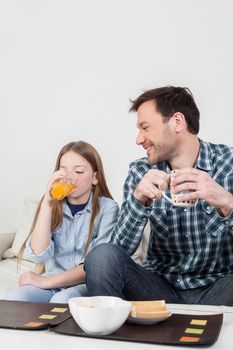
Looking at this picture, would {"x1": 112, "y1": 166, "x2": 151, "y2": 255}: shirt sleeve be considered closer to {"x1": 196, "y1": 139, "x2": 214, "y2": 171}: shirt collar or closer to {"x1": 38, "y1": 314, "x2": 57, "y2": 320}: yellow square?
{"x1": 196, "y1": 139, "x2": 214, "y2": 171}: shirt collar

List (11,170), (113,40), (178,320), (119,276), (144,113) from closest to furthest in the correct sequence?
1. (178,320)
2. (119,276)
3. (144,113)
4. (113,40)
5. (11,170)

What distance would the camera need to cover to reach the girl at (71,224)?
6.15 feet

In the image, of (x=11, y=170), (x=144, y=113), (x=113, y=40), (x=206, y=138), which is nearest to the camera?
(x=144, y=113)

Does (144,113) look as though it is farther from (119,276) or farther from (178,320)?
(178,320)

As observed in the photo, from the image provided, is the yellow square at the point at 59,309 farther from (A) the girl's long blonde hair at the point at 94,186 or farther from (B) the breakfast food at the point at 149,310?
(A) the girl's long blonde hair at the point at 94,186

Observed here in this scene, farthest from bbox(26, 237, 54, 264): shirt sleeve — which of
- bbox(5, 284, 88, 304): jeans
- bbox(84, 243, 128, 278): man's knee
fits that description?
bbox(84, 243, 128, 278): man's knee

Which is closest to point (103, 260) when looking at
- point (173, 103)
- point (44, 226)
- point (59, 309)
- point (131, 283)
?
point (131, 283)

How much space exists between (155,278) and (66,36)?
165 cm

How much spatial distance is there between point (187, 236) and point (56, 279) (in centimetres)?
49

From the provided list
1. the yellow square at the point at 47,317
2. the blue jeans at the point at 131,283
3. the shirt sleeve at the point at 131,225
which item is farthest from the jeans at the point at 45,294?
the yellow square at the point at 47,317

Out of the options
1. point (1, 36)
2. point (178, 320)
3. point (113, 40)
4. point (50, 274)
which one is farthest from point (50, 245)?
point (1, 36)

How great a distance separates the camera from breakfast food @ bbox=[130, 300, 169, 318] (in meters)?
1.11

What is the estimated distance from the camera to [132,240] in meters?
1.76

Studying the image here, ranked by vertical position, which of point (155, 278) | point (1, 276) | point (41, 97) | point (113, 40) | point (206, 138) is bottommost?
point (1, 276)
